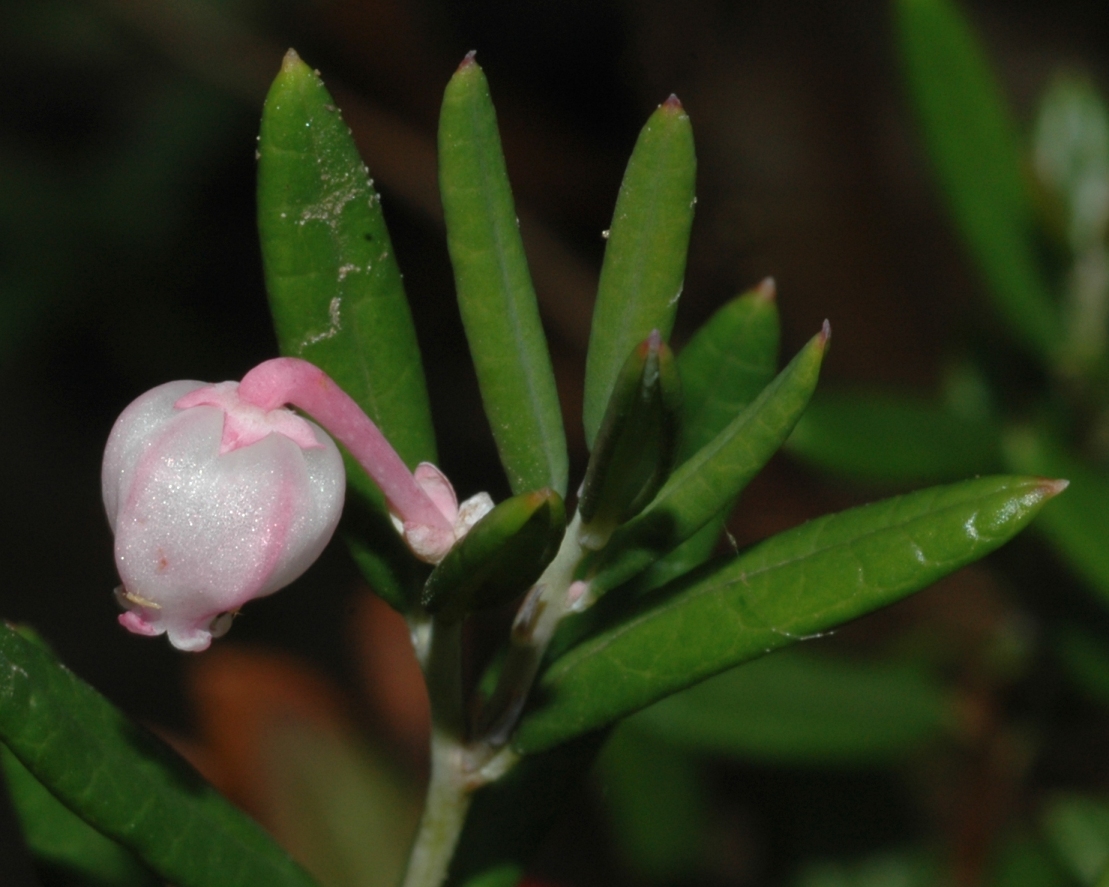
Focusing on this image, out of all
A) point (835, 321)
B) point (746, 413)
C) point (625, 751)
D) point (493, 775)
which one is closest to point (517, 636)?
point (493, 775)

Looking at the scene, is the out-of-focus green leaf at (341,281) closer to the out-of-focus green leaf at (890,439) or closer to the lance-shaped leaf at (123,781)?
the lance-shaped leaf at (123,781)

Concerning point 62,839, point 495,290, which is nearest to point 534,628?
point 495,290

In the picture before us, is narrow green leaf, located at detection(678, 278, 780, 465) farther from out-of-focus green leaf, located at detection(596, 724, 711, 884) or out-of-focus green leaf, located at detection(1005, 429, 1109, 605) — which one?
out-of-focus green leaf, located at detection(596, 724, 711, 884)

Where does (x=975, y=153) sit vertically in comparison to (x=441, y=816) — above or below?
above

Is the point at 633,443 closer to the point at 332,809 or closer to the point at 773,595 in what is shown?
the point at 773,595

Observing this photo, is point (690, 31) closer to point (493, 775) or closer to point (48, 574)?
point (48, 574)

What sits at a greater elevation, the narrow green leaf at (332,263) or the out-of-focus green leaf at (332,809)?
the narrow green leaf at (332,263)

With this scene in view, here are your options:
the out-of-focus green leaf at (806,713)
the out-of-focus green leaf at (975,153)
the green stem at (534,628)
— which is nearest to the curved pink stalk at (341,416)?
the green stem at (534,628)
